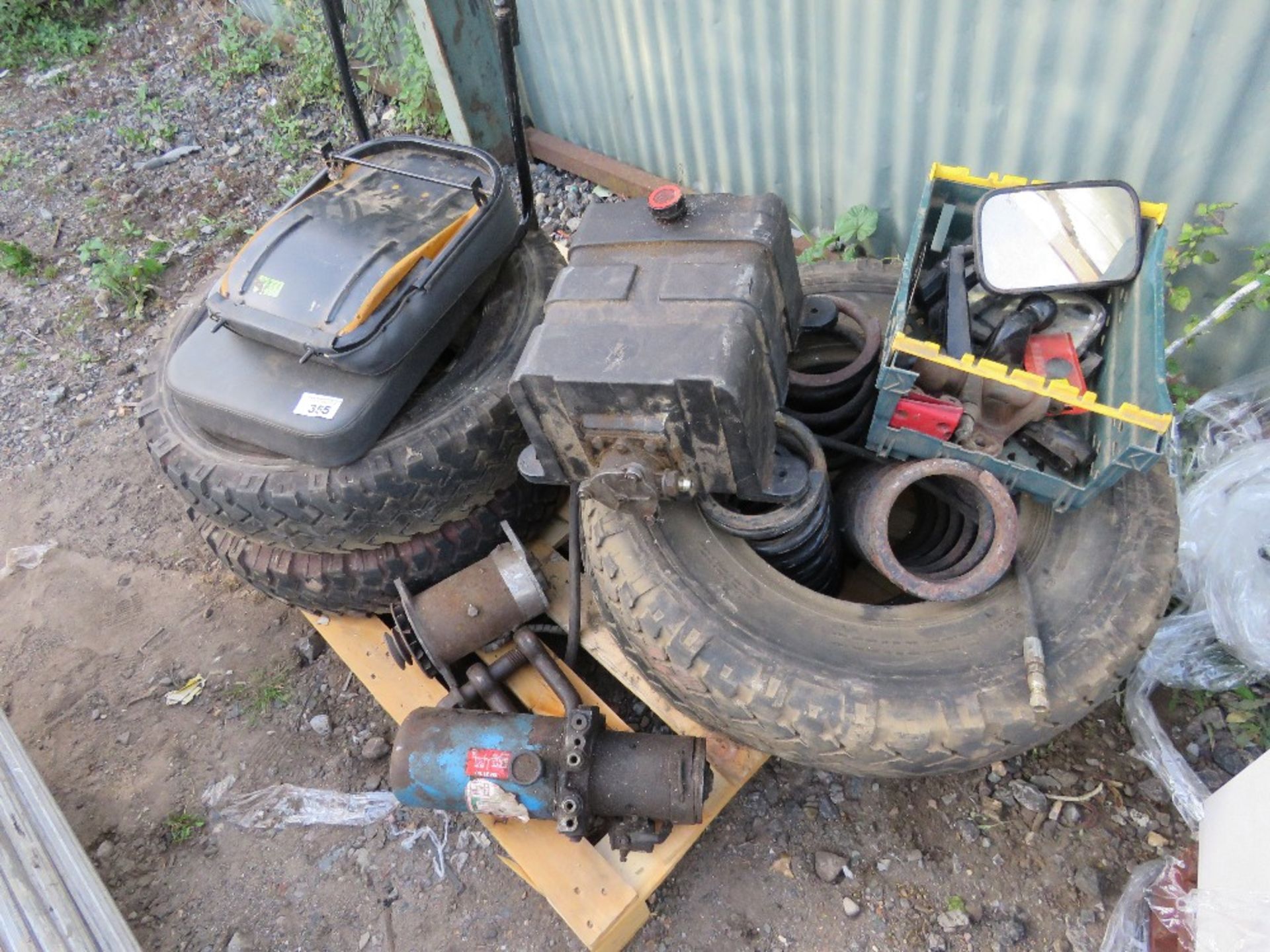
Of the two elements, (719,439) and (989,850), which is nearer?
(719,439)

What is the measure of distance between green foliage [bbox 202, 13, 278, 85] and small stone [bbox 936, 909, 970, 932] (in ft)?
19.2

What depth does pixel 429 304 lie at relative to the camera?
6.59 feet

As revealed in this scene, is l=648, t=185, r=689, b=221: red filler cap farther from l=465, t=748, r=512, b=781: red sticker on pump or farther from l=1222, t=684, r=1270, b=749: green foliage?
l=1222, t=684, r=1270, b=749: green foliage

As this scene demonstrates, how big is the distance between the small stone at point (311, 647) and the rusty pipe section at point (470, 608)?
61 cm

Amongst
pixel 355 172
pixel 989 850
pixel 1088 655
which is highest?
pixel 355 172

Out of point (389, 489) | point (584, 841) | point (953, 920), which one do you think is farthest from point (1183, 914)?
point (389, 489)

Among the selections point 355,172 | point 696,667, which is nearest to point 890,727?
point 696,667

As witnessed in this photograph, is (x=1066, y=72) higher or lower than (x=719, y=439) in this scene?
higher

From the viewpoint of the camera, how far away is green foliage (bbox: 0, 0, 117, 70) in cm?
576

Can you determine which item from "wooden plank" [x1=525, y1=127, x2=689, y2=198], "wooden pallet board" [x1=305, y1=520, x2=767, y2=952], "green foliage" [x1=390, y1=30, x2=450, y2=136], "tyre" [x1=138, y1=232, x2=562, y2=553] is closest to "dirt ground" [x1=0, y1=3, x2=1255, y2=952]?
"wooden pallet board" [x1=305, y1=520, x2=767, y2=952]

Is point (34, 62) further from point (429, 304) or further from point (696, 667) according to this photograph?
point (696, 667)

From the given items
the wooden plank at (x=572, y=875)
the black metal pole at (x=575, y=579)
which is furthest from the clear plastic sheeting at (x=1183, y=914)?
the black metal pole at (x=575, y=579)

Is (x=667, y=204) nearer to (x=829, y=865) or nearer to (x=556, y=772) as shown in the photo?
(x=556, y=772)

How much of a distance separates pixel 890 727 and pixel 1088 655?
0.44 metres
